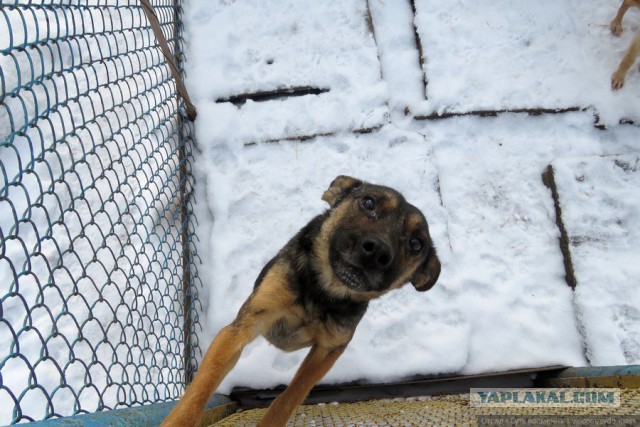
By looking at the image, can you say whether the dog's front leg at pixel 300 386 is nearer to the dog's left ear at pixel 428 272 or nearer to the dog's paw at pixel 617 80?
the dog's left ear at pixel 428 272

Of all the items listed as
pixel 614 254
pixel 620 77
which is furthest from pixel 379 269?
pixel 620 77

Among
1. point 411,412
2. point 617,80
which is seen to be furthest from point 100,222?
point 617,80

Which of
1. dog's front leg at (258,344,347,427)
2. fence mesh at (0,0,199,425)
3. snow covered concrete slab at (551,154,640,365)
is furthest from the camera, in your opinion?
snow covered concrete slab at (551,154,640,365)

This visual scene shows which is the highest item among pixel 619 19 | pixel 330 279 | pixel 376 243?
pixel 619 19

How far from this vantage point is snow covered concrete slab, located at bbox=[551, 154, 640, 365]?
4133 millimetres

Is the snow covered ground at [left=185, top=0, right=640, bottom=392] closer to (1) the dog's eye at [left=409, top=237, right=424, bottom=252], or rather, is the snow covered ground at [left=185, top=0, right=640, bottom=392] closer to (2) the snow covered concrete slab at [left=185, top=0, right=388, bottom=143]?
(2) the snow covered concrete slab at [left=185, top=0, right=388, bottom=143]

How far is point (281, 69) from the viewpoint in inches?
211

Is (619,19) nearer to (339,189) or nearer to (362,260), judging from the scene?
(339,189)

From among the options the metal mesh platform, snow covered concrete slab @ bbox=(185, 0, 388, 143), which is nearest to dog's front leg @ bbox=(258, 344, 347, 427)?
the metal mesh platform

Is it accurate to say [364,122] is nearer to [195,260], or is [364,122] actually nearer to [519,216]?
[519,216]

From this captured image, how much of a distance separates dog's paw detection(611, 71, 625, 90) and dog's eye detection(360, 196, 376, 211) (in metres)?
3.60

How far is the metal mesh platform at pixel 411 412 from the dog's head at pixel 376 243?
83 centimetres

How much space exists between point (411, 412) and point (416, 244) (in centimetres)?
122

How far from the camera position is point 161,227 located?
452 centimetres
